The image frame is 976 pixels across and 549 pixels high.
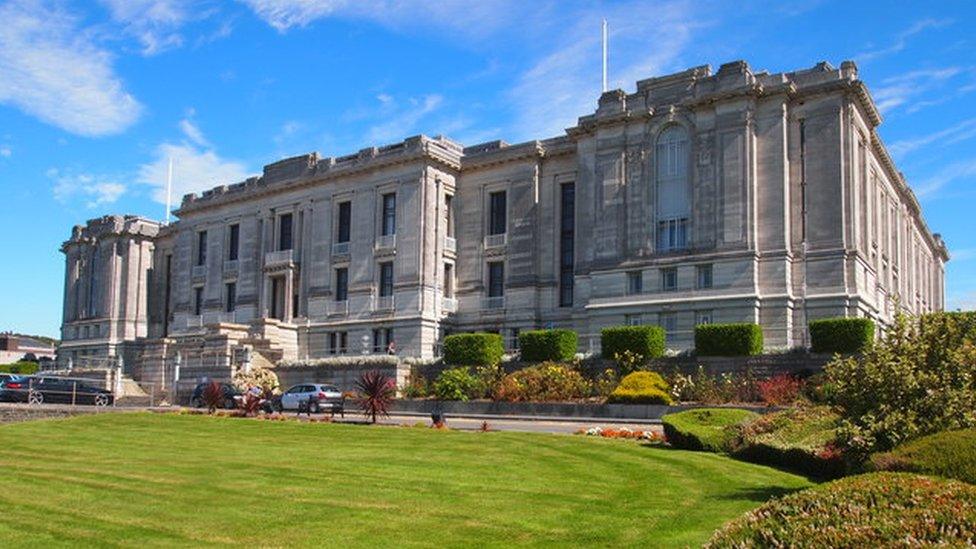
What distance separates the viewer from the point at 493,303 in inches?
2319

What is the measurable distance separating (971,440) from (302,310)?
5520 centimetres

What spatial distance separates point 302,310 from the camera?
64062mm

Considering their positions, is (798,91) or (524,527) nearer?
(524,527)

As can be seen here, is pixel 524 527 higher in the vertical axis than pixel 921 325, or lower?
lower

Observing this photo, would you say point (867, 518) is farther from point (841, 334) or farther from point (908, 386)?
point (841, 334)

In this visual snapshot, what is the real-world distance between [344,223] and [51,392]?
75.3ft

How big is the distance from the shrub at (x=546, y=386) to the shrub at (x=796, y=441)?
20.3m

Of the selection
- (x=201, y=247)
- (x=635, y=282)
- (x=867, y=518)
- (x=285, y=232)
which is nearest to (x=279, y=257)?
(x=285, y=232)

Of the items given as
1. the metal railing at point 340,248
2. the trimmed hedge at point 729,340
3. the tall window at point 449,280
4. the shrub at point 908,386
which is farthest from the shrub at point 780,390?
the metal railing at point 340,248

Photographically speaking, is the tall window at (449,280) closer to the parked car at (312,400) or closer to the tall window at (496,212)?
the tall window at (496,212)

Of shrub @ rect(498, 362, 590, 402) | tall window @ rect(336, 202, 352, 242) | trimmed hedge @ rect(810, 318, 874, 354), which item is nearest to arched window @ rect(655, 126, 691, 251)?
shrub @ rect(498, 362, 590, 402)

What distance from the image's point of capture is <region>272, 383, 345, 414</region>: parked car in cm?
4012

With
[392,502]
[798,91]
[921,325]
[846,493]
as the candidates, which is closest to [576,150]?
[798,91]

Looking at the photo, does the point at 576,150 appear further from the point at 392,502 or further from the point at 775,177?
the point at 392,502
